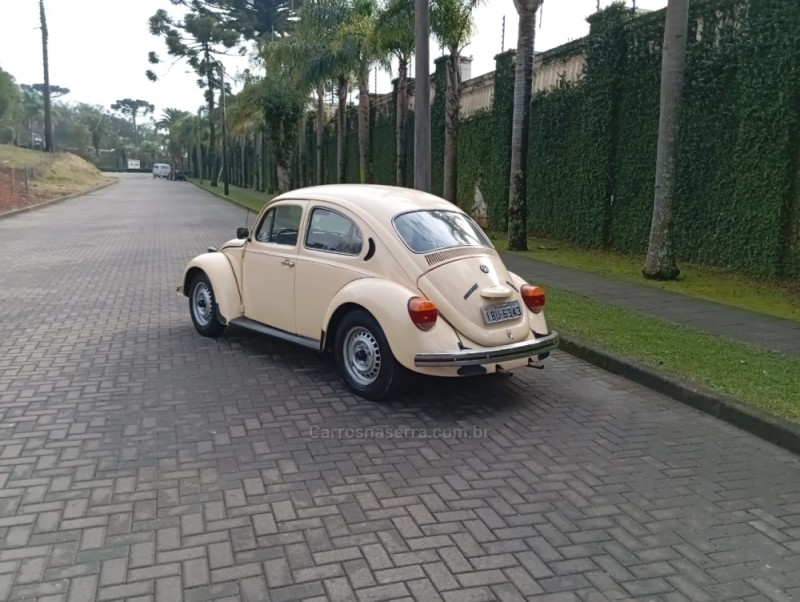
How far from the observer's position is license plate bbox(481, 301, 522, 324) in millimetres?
5592

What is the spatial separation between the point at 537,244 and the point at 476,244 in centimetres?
1092

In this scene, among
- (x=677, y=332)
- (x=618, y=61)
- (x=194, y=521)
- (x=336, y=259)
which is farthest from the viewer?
(x=618, y=61)

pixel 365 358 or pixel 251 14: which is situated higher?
pixel 251 14

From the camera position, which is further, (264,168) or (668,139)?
(264,168)

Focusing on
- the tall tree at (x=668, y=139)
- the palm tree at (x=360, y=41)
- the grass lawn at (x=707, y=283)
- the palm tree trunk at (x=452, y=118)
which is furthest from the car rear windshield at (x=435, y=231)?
the palm tree at (x=360, y=41)

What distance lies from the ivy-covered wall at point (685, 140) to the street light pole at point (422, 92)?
4.39 metres

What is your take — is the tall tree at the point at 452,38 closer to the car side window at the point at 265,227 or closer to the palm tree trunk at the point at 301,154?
the car side window at the point at 265,227

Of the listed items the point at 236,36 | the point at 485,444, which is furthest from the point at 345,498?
the point at 236,36

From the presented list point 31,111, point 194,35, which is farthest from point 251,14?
point 31,111

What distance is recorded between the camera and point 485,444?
16.1ft

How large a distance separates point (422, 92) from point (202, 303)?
670 cm

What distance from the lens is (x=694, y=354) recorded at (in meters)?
6.81

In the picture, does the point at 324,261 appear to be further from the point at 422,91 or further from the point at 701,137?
the point at 701,137

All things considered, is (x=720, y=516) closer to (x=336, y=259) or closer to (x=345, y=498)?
(x=345, y=498)
